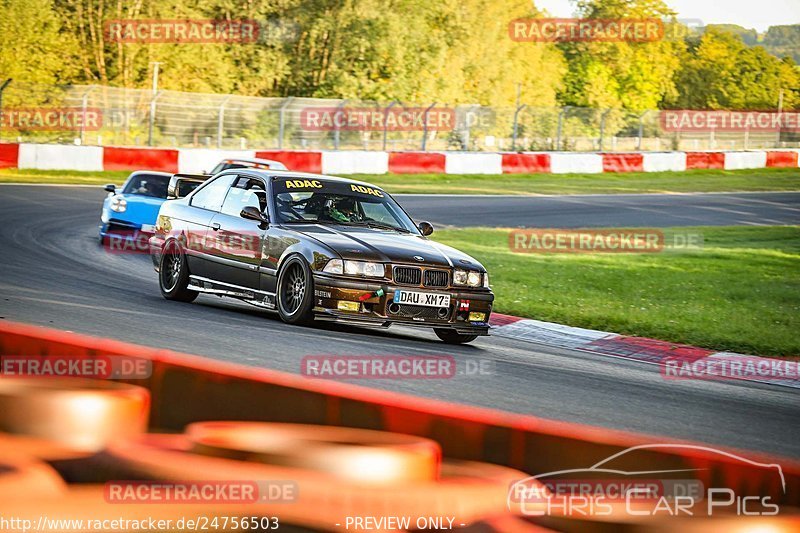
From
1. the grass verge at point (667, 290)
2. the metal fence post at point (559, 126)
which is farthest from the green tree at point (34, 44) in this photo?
the grass verge at point (667, 290)

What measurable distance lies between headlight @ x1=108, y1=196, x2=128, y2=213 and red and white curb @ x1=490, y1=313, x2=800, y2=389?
23.2 feet

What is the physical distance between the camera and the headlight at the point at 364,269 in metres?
9.80

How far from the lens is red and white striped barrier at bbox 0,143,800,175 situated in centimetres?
3081

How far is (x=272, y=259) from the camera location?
34.4 feet

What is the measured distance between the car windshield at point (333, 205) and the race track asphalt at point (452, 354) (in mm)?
1022

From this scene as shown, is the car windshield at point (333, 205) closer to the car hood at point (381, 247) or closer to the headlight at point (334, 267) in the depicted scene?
the car hood at point (381, 247)

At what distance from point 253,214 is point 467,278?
2.08 metres

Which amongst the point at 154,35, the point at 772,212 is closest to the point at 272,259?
the point at 772,212

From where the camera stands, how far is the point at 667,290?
15703 mm

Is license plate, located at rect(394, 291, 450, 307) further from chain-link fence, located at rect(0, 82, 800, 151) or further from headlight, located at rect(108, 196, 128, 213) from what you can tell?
chain-link fence, located at rect(0, 82, 800, 151)

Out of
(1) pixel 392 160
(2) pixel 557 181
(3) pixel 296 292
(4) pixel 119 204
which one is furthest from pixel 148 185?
(2) pixel 557 181

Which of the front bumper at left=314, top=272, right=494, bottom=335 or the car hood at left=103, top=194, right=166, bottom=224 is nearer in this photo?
the front bumper at left=314, top=272, right=494, bottom=335

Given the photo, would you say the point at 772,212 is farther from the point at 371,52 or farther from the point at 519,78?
the point at 519,78
